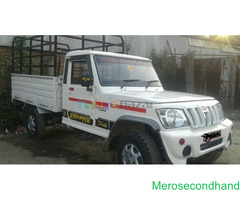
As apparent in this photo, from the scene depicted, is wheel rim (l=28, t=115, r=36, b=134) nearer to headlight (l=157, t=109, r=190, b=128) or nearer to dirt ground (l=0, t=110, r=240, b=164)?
dirt ground (l=0, t=110, r=240, b=164)

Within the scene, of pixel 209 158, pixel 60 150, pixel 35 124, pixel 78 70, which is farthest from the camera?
pixel 35 124

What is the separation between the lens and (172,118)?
309 cm

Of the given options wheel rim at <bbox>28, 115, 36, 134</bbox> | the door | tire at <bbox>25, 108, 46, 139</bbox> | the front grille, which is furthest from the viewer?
wheel rim at <bbox>28, 115, 36, 134</bbox>

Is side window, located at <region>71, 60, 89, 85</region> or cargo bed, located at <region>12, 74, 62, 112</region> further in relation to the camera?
cargo bed, located at <region>12, 74, 62, 112</region>

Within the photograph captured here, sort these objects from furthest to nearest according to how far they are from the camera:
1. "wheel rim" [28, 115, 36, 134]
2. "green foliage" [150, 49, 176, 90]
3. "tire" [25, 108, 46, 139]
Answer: "green foliage" [150, 49, 176, 90]
"wheel rim" [28, 115, 36, 134]
"tire" [25, 108, 46, 139]

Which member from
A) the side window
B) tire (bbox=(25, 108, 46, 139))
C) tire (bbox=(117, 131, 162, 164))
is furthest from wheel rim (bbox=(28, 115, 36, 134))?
tire (bbox=(117, 131, 162, 164))

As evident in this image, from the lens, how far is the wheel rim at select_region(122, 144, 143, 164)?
3.28 metres

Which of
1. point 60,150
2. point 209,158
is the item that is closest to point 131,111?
point 209,158

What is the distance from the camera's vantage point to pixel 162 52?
41.3 feet

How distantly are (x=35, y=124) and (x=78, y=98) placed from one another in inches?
73.6

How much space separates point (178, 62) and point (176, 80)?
1137mm

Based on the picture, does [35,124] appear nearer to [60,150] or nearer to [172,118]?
[60,150]

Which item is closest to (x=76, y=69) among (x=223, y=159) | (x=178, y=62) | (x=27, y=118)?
(x=27, y=118)

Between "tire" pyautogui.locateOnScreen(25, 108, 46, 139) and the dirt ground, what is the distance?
0.62 ft
